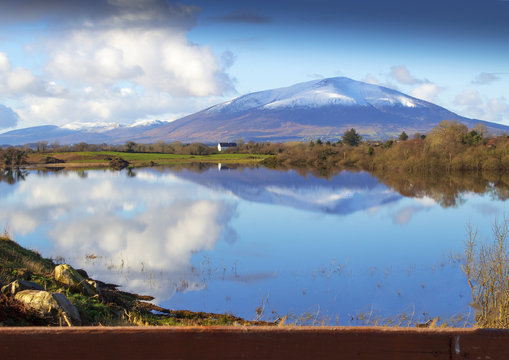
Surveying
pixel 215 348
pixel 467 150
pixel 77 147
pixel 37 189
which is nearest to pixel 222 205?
pixel 37 189

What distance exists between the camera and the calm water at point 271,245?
12664mm

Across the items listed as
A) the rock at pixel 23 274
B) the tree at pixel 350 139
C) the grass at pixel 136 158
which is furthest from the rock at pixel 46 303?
the tree at pixel 350 139

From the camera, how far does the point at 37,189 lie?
43719 mm

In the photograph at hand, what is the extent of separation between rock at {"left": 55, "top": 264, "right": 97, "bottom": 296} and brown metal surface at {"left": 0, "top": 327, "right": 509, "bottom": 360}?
7801mm

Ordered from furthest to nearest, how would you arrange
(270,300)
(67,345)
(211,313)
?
(270,300) → (211,313) → (67,345)

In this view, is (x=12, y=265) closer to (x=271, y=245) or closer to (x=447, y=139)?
(x=271, y=245)

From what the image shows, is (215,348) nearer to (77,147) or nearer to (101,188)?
(101,188)

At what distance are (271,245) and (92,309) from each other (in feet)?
41.2

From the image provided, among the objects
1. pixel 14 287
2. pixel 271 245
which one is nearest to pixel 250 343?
pixel 14 287

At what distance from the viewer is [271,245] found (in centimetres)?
2025

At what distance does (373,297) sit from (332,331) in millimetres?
11618

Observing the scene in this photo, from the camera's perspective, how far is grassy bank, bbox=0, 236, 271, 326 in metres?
5.71

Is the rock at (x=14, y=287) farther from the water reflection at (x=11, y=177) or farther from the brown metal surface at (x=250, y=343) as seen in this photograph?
the water reflection at (x=11, y=177)

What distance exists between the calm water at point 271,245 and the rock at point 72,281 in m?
3.13
